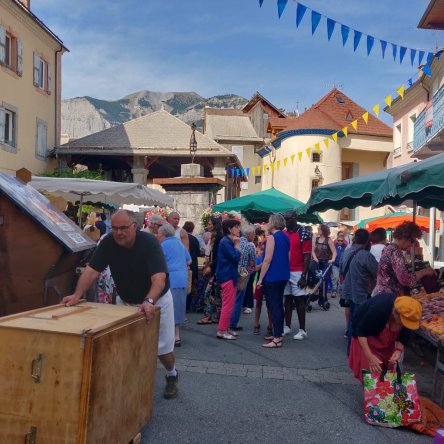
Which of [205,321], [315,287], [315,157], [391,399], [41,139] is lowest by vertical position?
[205,321]

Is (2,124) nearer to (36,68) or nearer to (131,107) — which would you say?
(36,68)

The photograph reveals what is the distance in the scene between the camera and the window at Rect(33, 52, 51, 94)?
22562 mm

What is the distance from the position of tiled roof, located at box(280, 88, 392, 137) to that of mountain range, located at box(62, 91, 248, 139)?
7043cm

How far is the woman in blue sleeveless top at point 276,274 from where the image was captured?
6.92 metres

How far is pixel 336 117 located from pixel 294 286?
37.1m

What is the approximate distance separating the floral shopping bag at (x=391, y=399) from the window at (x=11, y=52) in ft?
63.4

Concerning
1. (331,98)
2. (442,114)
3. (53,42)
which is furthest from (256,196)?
(331,98)

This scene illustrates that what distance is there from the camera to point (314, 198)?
23.3ft

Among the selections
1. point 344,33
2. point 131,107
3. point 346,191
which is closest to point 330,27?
point 344,33

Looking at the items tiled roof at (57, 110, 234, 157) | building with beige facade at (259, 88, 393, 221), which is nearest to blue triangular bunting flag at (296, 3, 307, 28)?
tiled roof at (57, 110, 234, 157)

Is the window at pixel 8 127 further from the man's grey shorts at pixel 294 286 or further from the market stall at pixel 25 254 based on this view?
the market stall at pixel 25 254

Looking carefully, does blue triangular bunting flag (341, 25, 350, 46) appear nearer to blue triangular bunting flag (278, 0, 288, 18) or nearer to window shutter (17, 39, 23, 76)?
blue triangular bunting flag (278, 0, 288, 18)

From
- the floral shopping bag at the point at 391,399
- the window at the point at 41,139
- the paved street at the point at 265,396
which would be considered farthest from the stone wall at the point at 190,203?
the window at the point at 41,139

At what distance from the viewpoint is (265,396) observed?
16.4 feet
